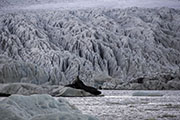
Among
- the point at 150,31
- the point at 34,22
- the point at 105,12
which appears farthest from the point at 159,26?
the point at 34,22

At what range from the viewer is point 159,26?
4200 inches

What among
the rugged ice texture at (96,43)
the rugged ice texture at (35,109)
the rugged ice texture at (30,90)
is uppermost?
the rugged ice texture at (35,109)

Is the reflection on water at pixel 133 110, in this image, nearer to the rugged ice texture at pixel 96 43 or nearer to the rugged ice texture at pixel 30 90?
the rugged ice texture at pixel 30 90

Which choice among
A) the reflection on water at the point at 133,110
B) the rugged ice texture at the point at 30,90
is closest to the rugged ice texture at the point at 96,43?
the rugged ice texture at the point at 30,90

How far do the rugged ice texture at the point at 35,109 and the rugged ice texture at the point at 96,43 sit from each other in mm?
47138

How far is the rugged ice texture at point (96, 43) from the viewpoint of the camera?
248 ft

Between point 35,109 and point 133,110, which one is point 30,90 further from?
point 35,109

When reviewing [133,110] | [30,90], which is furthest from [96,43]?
[133,110]

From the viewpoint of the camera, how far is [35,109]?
8586 mm

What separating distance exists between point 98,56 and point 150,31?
76.7ft

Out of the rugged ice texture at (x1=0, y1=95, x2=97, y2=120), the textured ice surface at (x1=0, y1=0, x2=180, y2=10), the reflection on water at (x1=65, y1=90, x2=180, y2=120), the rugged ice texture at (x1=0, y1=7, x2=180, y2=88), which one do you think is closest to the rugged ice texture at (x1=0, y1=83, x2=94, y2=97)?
the reflection on water at (x1=65, y1=90, x2=180, y2=120)

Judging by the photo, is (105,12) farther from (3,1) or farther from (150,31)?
(3,1)

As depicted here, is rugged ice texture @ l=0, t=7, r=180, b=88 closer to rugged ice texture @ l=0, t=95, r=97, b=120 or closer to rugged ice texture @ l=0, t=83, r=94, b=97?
rugged ice texture @ l=0, t=83, r=94, b=97

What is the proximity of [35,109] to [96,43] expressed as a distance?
77720 millimetres
